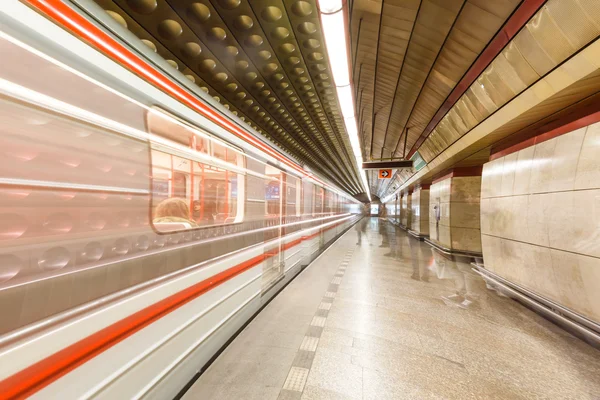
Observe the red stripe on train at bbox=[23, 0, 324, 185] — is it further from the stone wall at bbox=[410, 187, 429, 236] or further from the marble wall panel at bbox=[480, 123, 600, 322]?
the stone wall at bbox=[410, 187, 429, 236]

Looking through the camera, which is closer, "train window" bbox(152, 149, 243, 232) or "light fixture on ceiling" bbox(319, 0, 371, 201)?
"train window" bbox(152, 149, 243, 232)

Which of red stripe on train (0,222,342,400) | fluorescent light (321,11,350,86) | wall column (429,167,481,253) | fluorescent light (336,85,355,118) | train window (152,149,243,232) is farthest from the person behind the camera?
wall column (429,167,481,253)

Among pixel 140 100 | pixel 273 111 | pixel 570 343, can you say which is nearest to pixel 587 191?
pixel 570 343

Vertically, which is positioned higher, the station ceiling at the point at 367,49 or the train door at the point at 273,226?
the station ceiling at the point at 367,49

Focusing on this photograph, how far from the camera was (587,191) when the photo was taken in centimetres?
252

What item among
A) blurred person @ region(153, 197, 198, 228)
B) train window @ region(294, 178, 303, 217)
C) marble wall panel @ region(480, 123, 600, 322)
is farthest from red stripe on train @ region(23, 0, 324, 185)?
marble wall panel @ region(480, 123, 600, 322)

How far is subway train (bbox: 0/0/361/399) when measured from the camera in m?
0.90

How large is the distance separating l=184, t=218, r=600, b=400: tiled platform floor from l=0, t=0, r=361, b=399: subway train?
52 centimetres

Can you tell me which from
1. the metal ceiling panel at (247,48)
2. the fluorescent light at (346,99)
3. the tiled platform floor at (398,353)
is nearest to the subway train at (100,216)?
the tiled platform floor at (398,353)

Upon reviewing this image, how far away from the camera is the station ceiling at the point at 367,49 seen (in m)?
2.23

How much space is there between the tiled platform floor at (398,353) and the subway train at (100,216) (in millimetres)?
522

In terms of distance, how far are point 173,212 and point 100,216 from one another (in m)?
0.60

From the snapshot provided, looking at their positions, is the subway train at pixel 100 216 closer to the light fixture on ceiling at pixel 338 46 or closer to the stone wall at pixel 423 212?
the light fixture on ceiling at pixel 338 46

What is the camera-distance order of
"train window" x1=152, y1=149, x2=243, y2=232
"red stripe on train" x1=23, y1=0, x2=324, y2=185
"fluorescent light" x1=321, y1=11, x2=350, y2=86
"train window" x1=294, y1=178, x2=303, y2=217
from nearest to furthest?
"red stripe on train" x1=23, y1=0, x2=324, y2=185 → "train window" x1=152, y1=149, x2=243, y2=232 → "fluorescent light" x1=321, y1=11, x2=350, y2=86 → "train window" x1=294, y1=178, x2=303, y2=217
